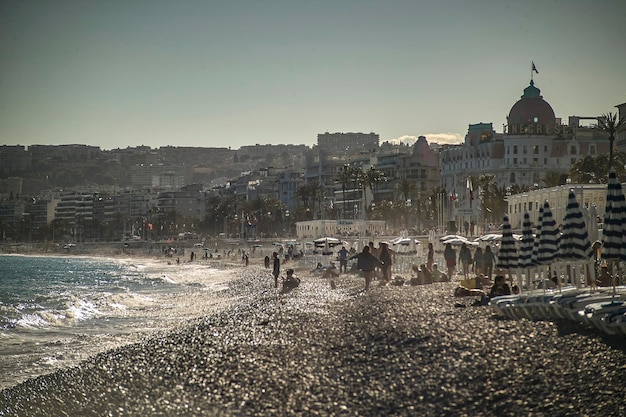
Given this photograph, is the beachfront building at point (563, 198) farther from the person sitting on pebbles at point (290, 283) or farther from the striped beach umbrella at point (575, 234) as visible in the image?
the striped beach umbrella at point (575, 234)

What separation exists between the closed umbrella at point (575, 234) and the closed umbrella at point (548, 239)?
1.66 meters

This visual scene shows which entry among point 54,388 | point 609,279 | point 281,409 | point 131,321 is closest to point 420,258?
point 131,321

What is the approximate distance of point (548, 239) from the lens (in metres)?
20.4

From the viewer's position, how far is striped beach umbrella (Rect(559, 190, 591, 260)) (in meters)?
18.2

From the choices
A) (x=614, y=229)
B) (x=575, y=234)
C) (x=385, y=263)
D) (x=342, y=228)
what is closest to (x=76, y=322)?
(x=385, y=263)

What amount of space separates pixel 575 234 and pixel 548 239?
210 centimetres

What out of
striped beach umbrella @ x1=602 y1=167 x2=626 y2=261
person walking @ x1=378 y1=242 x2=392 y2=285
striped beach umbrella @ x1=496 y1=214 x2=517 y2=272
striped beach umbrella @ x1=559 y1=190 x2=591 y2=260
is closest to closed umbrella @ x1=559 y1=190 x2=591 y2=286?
striped beach umbrella @ x1=559 y1=190 x2=591 y2=260

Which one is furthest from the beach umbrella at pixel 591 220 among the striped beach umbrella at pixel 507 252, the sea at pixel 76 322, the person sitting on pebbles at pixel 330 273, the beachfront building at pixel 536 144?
the beachfront building at pixel 536 144

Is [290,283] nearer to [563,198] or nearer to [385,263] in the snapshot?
[385,263]

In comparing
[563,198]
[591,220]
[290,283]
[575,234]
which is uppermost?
[563,198]

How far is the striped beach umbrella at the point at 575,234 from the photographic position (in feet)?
59.6

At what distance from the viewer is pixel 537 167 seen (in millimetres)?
108125

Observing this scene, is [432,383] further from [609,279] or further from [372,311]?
[609,279]

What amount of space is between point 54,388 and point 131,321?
14.7m
